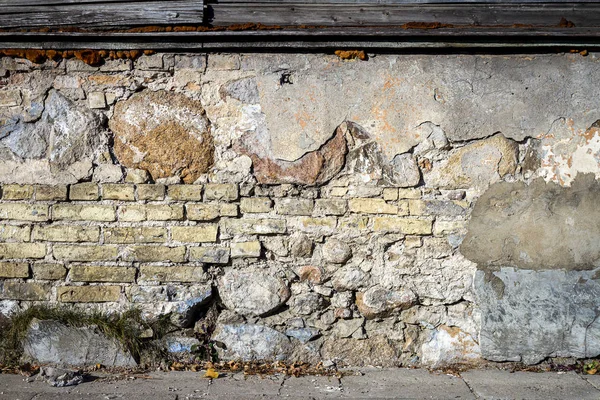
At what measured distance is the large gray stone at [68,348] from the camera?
140 inches

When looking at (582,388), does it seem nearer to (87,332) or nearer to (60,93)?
(87,332)

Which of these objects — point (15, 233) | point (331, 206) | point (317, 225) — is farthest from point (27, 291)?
point (331, 206)

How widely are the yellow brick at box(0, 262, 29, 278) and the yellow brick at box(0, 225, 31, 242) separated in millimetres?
160

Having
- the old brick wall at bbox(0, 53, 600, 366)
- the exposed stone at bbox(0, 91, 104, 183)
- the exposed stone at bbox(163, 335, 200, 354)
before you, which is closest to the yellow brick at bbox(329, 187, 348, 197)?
the old brick wall at bbox(0, 53, 600, 366)

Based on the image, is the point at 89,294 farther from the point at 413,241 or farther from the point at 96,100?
the point at 413,241

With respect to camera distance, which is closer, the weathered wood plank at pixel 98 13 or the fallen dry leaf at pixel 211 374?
the fallen dry leaf at pixel 211 374

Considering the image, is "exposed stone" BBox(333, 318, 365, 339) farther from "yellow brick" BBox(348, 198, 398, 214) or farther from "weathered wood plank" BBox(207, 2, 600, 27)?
"weathered wood plank" BBox(207, 2, 600, 27)

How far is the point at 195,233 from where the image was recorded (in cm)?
360

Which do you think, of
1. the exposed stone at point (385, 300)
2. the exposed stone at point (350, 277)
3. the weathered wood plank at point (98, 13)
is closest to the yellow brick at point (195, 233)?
the exposed stone at point (350, 277)

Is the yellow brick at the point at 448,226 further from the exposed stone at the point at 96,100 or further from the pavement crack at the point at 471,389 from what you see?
the exposed stone at the point at 96,100

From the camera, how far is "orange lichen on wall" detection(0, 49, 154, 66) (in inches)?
140

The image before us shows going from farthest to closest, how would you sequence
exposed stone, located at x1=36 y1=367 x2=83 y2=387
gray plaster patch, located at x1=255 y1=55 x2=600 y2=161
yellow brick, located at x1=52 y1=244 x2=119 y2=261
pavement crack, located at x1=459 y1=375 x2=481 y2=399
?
yellow brick, located at x1=52 y1=244 x2=119 y2=261 → gray plaster patch, located at x1=255 y1=55 x2=600 y2=161 → exposed stone, located at x1=36 y1=367 x2=83 y2=387 → pavement crack, located at x1=459 y1=375 x2=481 y2=399

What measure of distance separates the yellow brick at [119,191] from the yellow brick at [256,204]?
0.71m

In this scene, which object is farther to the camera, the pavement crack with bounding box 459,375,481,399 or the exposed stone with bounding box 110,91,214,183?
the exposed stone with bounding box 110,91,214,183
